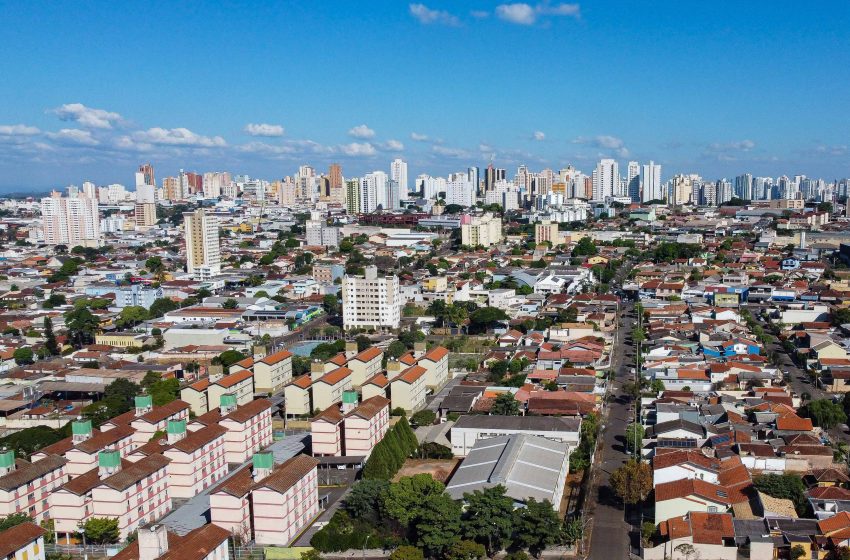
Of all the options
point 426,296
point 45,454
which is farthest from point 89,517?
point 426,296

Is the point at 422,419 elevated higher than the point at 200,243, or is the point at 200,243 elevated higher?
the point at 200,243

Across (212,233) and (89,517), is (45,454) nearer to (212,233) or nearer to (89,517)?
(89,517)

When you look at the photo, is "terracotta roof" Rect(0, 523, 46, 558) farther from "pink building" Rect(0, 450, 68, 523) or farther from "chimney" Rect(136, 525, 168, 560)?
"chimney" Rect(136, 525, 168, 560)

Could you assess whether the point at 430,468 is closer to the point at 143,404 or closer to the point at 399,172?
the point at 143,404

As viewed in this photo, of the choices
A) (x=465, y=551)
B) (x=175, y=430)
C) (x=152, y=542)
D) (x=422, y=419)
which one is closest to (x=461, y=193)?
(x=422, y=419)

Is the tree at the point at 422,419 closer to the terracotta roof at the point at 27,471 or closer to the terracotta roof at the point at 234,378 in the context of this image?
the terracotta roof at the point at 234,378

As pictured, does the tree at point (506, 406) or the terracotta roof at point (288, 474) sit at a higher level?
the terracotta roof at point (288, 474)

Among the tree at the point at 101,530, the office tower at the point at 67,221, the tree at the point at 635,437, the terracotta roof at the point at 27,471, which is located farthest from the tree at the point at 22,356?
the office tower at the point at 67,221
